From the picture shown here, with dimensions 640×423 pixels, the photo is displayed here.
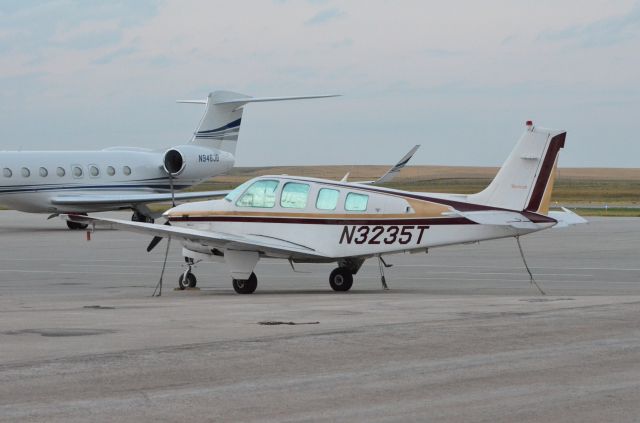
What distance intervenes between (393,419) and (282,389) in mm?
1315

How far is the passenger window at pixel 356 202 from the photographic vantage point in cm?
1844

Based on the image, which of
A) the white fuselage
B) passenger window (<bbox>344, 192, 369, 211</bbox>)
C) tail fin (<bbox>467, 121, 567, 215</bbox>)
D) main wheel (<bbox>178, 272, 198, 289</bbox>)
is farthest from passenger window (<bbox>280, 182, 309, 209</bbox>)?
the white fuselage

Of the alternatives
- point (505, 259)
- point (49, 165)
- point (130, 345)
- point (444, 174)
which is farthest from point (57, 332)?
point (444, 174)

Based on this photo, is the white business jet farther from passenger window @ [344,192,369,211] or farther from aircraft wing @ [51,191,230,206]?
passenger window @ [344,192,369,211]

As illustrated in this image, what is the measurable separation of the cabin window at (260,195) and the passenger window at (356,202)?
4.32ft

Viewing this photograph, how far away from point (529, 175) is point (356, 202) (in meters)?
2.71

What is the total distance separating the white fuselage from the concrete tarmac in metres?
23.4

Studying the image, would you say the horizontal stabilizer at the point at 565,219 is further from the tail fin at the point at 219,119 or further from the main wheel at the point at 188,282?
the tail fin at the point at 219,119

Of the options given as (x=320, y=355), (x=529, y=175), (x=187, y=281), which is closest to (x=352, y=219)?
(x=529, y=175)

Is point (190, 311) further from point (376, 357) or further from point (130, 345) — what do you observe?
point (376, 357)

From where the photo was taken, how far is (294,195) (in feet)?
62.5

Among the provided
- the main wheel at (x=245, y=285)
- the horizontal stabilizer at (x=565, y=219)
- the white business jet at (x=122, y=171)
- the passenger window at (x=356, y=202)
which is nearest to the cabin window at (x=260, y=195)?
the main wheel at (x=245, y=285)

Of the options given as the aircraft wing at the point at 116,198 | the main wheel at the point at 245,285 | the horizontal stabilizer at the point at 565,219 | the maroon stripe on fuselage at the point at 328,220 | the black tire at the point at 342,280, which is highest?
the horizontal stabilizer at the point at 565,219

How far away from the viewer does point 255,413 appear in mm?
7938
